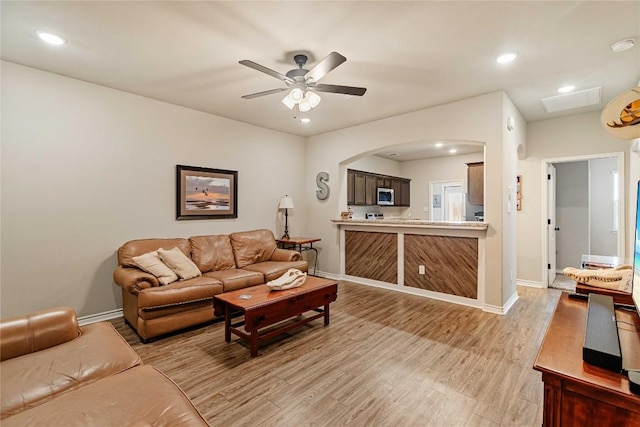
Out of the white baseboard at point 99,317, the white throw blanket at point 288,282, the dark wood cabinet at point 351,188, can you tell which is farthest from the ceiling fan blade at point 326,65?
the dark wood cabinet at point 351,188

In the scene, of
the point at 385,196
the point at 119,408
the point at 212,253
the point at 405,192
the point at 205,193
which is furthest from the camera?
the point at 405,192

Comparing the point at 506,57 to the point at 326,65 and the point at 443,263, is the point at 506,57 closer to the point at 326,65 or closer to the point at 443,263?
the point at 326,65

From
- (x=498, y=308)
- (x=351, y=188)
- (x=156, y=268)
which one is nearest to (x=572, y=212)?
(x=498, y=308)

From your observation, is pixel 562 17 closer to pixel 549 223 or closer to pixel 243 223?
pixel 549 223

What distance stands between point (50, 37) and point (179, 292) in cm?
258

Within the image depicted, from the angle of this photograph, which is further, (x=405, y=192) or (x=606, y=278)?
(x=405, y=192)

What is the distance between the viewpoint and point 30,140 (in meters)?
3.04

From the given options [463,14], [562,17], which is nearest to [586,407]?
[463,14]

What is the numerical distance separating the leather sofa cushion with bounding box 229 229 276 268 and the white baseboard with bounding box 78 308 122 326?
1573 millimetres

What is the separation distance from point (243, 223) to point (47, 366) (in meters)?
3.49

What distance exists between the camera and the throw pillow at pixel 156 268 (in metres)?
3.19

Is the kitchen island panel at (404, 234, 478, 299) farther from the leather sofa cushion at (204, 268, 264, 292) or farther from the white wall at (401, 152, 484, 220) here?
the white wall at (401, 152, 484, 220)

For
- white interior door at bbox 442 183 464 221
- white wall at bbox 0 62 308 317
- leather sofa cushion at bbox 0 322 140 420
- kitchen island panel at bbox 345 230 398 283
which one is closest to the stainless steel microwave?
white interior door at bbox 442 183 464 221

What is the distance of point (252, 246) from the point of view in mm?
4570
